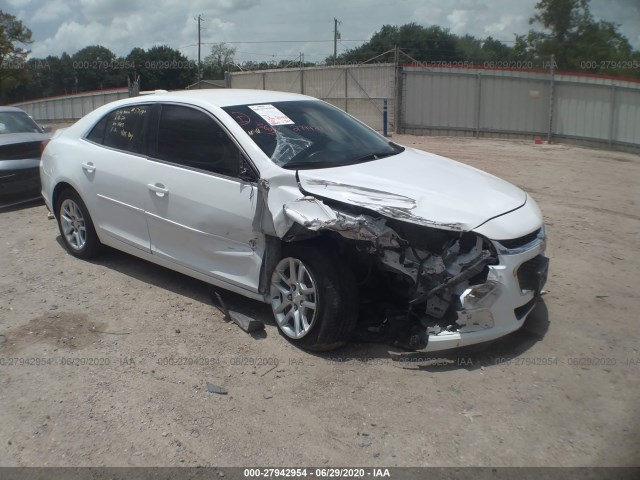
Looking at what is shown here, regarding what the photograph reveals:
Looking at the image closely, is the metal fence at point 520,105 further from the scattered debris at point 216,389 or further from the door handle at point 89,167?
the scattered debris at point 216,389

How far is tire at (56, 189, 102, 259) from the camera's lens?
627cm

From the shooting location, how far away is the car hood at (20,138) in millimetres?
9316

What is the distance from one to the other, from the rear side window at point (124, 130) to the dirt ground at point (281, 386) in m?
1.26

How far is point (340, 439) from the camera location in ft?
11.7

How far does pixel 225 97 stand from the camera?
550cm

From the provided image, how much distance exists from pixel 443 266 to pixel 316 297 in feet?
2.87

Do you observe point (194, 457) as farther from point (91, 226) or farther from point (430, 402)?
point (91, 226)

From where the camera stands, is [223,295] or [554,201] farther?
[554,201]

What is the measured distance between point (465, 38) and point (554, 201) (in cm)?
3660

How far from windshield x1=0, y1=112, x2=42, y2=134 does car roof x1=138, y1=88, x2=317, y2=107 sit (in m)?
5.13

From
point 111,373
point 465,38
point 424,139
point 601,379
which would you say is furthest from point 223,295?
point 465,38

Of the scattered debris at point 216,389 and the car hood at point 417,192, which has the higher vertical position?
the car hood at point 417,192

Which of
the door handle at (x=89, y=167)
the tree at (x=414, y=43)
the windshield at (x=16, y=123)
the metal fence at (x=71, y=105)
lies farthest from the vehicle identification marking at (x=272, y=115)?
the tree at (x=414, y=43)

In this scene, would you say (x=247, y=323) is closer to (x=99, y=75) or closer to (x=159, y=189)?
(x=159, y=189)
